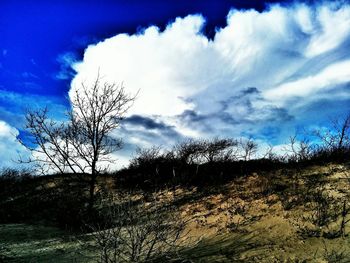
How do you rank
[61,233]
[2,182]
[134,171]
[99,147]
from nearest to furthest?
[61,233] → [99,147] → [134,171] → [2,182]

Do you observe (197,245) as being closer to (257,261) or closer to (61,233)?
(257,261)

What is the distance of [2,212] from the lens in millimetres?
19672

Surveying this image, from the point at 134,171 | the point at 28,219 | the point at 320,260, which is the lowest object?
the point at 320,260

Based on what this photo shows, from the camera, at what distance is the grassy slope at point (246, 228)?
31.6ft

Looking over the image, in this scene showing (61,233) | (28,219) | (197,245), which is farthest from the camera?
(28,219)

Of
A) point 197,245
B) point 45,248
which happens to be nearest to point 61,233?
point 45,248

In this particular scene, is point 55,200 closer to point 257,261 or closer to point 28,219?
point 28,219

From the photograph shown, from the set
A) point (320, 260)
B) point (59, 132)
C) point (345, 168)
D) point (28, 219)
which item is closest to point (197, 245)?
point (320, 260)

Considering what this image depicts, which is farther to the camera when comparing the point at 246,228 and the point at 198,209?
the point at 198,209

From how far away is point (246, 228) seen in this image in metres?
11.6

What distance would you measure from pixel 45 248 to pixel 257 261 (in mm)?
7864

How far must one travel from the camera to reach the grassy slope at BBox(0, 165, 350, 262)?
963 cm

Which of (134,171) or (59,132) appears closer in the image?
(59,132)

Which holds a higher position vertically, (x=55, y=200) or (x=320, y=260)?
(x=55, y=200)
